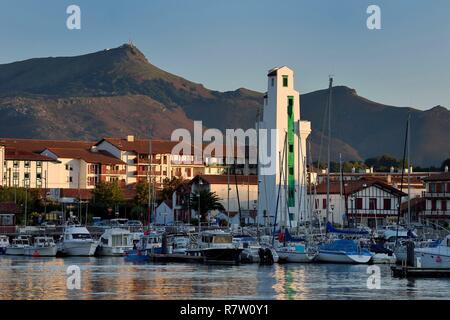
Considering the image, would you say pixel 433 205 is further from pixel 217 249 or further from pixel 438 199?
pixel 217 249

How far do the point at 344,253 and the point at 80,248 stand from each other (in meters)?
24.2

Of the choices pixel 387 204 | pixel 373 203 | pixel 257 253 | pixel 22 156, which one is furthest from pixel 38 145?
pixel 257 253

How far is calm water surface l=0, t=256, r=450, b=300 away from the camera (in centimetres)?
5209

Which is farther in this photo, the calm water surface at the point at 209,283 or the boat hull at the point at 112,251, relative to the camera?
the boat hull at the point at 112,251

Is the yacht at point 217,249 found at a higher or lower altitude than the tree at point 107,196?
lower

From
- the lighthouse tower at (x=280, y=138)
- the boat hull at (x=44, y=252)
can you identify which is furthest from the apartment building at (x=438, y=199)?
the boat hull at (x=44, y=252)

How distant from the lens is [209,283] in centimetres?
5891

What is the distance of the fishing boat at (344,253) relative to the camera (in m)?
77.5

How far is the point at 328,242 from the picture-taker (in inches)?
3219

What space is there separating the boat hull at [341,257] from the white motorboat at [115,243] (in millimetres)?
20049

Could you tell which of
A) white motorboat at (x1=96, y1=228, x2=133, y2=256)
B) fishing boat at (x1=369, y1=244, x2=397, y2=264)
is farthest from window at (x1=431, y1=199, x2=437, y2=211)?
fishing boat at (x1=369, y1=244, x2=397, y2=264)

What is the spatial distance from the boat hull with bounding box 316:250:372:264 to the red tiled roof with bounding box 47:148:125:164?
92.4 meters

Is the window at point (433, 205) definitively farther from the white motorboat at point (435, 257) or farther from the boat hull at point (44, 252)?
the white motorboat at point (435, 257)
